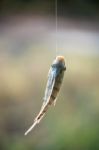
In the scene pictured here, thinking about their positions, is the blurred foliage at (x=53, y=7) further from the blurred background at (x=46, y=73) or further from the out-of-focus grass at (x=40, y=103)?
the out-of-focus grass at (x=40, y=103)

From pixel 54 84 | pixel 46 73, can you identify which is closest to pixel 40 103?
pixel 46 73

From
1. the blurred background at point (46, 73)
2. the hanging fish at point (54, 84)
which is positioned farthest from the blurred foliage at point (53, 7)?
the hanging fish at point (54, 84)

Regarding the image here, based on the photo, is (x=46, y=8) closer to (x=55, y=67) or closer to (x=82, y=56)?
(x=82, y=56)

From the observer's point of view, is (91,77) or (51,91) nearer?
(51,91)

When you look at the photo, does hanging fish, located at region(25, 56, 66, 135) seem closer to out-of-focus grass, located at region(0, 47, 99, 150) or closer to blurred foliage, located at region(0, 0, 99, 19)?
out-of-focus grass, located at region(0, 47, 99, 150)

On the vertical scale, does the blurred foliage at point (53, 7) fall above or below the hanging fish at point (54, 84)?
above

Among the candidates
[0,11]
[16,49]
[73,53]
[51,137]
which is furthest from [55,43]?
[51,137]

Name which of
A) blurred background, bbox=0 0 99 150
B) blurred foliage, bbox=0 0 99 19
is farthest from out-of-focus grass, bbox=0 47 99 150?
blurred foliage, bbox=0 0 99 19
